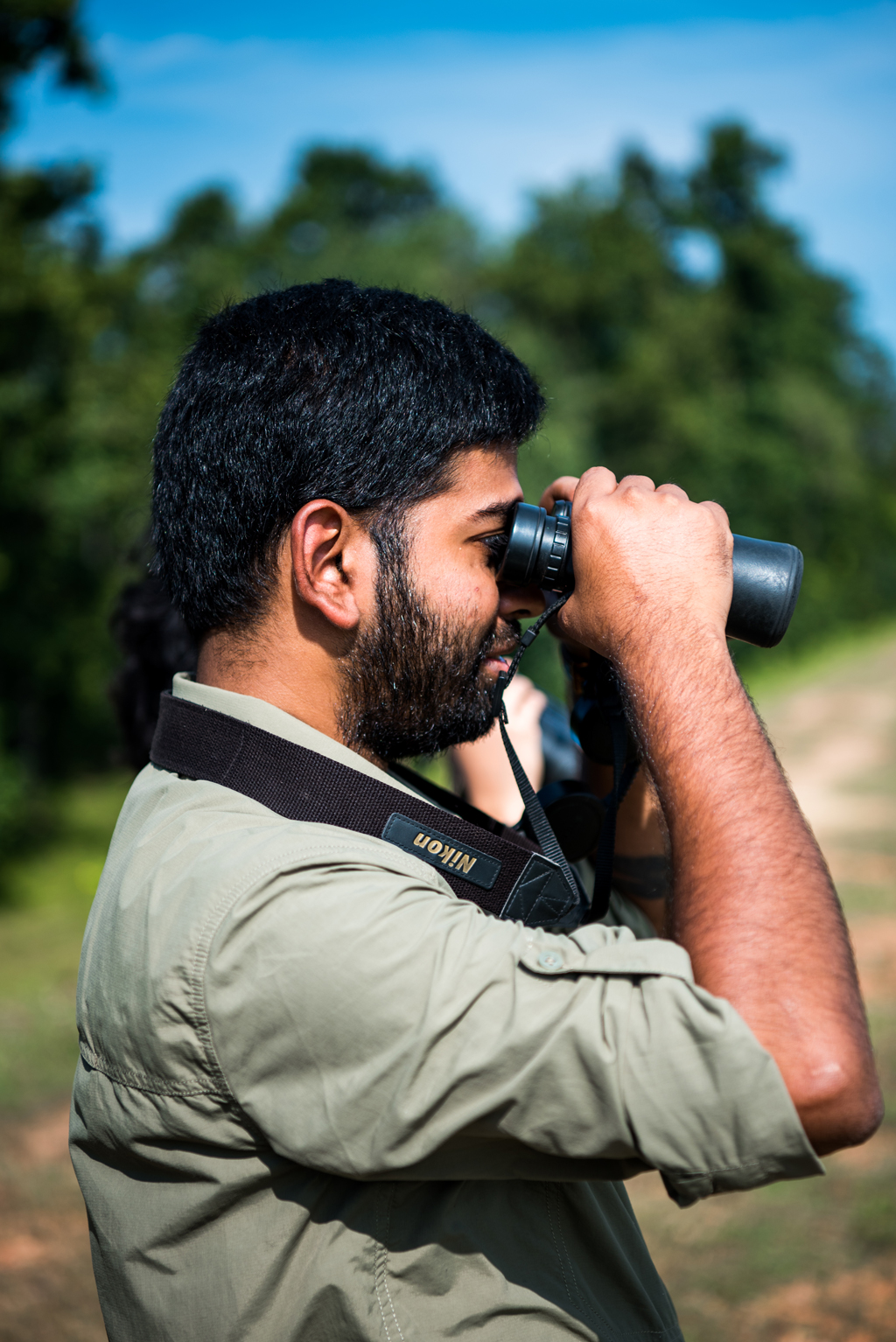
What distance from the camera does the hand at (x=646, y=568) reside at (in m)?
1.42

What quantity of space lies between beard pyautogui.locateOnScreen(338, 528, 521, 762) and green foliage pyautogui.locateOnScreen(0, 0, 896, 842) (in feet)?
1.58

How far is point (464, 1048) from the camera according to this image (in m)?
1.12

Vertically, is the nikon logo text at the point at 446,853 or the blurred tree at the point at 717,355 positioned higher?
the blurred tree at the point at 717,355

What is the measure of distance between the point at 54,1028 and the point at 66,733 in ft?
40.5

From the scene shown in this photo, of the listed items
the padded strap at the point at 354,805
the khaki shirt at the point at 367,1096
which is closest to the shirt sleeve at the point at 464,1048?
the khaki shirt at the point at 367,1096

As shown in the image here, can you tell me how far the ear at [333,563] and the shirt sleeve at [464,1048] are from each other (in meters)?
0.46

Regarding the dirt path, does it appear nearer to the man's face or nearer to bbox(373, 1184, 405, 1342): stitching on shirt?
bbox(373, 1184, 405, 1342): stitching on shirt

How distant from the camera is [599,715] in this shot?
1.86 metres

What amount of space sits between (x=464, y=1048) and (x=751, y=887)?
1.25ft

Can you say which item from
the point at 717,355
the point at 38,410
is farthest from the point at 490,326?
Answer: the point at 717,355

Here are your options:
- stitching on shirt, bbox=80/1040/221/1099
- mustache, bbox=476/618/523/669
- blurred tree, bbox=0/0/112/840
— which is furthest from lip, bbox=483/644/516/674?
blurred tree, bbox=0/0/112/840

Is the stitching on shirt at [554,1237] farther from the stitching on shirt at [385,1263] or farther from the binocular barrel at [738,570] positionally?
the binocular barrel at [738,570]

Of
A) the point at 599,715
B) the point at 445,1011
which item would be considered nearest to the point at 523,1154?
the point at 445,1011

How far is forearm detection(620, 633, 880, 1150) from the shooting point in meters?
1.12
